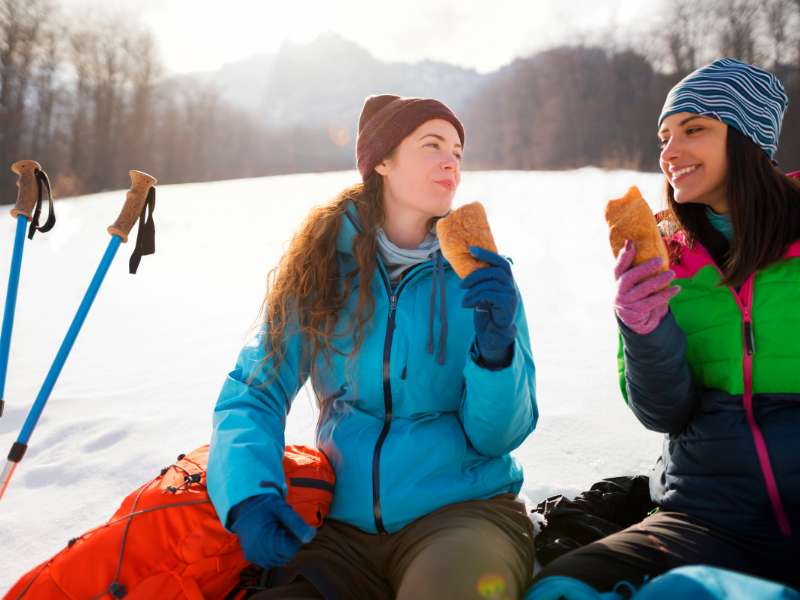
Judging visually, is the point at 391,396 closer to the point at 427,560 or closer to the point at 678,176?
the point at 427,560

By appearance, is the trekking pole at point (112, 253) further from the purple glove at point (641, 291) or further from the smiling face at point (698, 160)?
the smiling face at point (698, 160)

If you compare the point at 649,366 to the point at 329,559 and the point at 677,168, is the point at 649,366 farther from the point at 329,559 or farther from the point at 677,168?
the point at 329,559

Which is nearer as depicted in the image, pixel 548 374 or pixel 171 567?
pixel 171 567

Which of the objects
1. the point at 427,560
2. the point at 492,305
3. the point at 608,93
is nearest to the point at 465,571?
the point at 427,560

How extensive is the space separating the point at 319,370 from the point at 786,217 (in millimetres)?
1628

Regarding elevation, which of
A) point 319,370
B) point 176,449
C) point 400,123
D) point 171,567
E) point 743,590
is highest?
point 400,123

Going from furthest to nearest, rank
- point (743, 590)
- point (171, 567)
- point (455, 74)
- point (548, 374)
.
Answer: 1. point (455, 74)
2. point (548, 374)
3. point (171, 567)
4. point (743, 590)

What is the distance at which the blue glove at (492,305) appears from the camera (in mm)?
1559

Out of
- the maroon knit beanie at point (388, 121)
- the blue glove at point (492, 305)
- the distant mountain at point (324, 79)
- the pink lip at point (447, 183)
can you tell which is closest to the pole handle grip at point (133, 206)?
the maroon knit beanie at point (388, 121)

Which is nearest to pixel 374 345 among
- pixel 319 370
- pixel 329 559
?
pixel 319 370

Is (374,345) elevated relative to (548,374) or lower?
elevated

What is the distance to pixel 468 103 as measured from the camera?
32.8 metres

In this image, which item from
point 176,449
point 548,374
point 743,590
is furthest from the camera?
point 548,374

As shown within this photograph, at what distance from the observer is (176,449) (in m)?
3.03
